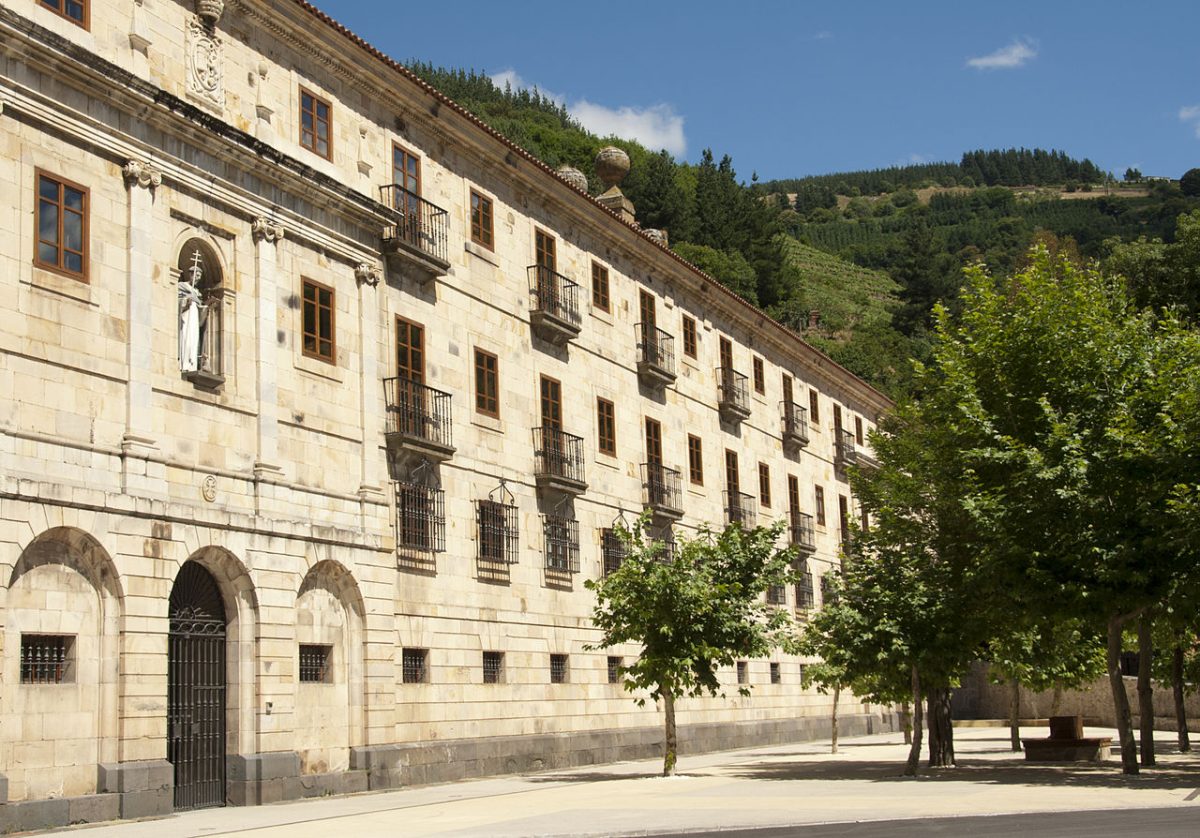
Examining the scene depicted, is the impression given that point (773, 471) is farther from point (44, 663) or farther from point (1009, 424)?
point (44, 663)

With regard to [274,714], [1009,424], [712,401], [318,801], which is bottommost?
[318,801]

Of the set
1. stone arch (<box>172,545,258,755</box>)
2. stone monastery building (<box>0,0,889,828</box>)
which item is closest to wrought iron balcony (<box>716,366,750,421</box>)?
stone monastery building (<box>0,0,889,828</box>)

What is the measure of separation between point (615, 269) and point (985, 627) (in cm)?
1536

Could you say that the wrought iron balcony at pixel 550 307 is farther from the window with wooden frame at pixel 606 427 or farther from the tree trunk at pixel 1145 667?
the tree trunk at pixel 1145 667

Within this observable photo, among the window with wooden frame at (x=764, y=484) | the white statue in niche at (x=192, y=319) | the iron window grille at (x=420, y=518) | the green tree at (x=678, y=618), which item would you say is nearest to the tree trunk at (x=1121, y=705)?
the green tree at (x=678, y=618)

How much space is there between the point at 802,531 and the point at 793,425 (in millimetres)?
3904

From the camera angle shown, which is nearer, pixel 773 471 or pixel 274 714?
pixel 274 714

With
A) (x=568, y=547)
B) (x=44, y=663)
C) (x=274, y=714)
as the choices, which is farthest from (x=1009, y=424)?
(x=44, y=663)

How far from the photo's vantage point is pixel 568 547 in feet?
109

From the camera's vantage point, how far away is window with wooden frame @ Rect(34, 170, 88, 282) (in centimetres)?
1947

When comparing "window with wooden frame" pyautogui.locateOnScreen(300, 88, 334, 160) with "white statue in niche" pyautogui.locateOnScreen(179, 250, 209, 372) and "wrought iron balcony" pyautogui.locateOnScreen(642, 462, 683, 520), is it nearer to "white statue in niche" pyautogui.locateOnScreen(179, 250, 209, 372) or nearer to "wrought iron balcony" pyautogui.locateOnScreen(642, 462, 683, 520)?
"white statue in niche" pyautogui.locateOnScreen(179, 250, 209, 372)

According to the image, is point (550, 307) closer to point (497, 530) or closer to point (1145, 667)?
point (497, 530)

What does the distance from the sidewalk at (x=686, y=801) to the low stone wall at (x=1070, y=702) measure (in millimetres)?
19547

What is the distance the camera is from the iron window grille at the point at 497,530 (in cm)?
2964
